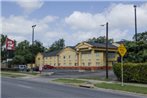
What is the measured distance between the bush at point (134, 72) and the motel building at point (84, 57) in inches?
1313

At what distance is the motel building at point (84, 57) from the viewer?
251ft

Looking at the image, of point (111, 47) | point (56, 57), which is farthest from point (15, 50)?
point (111, 47)

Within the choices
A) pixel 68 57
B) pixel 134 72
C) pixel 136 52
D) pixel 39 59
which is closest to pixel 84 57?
pixel 68 57

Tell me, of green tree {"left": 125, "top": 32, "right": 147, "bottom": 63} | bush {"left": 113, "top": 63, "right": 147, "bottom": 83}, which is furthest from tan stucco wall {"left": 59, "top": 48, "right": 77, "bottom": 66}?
bush {"left": 113, "top": 63, "right": 147, "bottom": 83}

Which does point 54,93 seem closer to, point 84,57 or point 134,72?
point 134,72

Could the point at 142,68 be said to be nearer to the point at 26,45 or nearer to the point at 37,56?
the point at 37,56

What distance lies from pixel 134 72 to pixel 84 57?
161 ft

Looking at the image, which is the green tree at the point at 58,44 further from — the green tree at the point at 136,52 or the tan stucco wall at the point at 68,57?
the green tree at the point at 136,52

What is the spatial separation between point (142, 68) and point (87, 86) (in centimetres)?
598

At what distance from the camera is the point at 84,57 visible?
268ft

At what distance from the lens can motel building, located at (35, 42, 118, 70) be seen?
76625 mm

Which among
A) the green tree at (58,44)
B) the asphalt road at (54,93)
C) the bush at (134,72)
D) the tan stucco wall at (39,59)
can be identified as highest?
the green tree at (58,44)

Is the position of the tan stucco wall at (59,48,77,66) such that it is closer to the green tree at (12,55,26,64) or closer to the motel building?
the motel building

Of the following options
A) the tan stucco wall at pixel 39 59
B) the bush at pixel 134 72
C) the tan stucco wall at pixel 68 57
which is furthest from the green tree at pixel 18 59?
the bush at pixel 134 72
